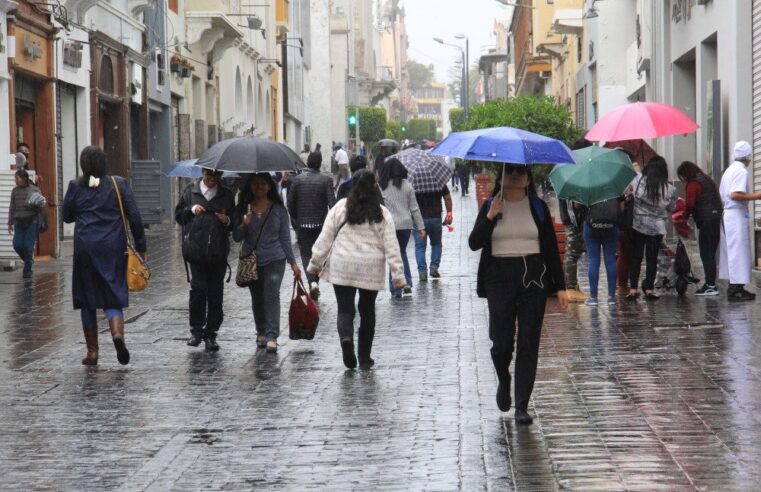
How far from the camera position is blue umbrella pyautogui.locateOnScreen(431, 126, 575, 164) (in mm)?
8117

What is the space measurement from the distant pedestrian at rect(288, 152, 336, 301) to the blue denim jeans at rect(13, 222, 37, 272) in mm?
4924

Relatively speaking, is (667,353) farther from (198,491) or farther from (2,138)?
(2,138)

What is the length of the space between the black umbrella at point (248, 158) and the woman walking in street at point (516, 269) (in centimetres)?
324

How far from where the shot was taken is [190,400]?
9.04m

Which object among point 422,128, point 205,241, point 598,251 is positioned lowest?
point 598,251

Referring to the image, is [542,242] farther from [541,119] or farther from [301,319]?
[541,119]

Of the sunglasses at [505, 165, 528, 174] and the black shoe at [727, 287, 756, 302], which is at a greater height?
the sunglasses at [505, 165, 528, 174]

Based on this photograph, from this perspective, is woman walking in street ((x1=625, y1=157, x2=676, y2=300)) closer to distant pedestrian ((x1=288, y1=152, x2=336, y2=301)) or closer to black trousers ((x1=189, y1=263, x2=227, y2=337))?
distant pedestrian ((x1=288, y1=152, x2=336, y2=301))

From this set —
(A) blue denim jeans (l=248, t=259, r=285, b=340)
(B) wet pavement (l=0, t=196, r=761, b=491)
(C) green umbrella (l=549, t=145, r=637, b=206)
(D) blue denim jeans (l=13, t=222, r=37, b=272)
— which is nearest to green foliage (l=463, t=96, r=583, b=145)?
(D) blue denim jeans (l=13, t=222, r=37, b=272)

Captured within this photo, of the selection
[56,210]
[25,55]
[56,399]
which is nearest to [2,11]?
[25,55]

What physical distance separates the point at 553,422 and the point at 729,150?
1220cm

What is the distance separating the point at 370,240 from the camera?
A: 34.0ft

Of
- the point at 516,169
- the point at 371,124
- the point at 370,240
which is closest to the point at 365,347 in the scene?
the point at 370,240

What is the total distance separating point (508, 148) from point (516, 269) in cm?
70
